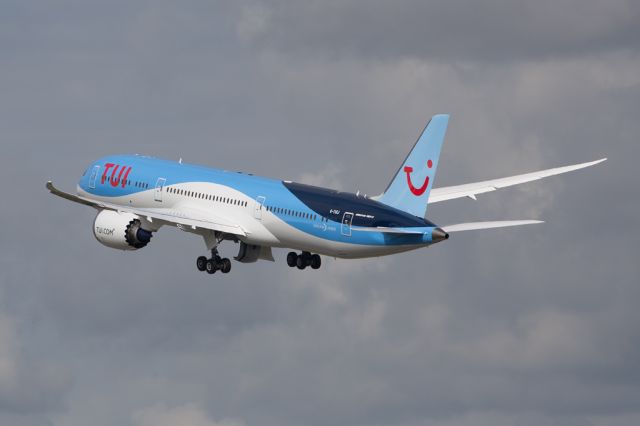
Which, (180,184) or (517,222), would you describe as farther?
(180,184)

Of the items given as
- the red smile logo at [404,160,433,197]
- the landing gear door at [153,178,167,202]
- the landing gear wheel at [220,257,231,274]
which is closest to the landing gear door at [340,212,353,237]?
the red smile logo at [404,160,433,197]

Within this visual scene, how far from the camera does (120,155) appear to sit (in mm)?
135125

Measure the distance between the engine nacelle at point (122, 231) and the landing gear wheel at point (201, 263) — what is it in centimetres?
341

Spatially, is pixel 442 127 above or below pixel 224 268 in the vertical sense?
above

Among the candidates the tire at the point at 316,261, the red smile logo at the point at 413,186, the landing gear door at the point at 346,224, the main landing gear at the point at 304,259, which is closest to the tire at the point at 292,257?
the main landing gear at the point at 304,259

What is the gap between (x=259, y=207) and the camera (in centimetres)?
12388

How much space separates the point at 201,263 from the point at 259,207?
651 cm

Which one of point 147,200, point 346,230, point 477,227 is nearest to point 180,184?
point 147,200

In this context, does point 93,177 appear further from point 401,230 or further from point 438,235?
point 438,235

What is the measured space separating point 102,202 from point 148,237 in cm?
702

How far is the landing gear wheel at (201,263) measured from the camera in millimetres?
127812

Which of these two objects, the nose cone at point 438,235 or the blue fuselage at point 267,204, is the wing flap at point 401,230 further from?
the nose cone at point 438,235

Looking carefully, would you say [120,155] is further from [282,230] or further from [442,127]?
[442,127]

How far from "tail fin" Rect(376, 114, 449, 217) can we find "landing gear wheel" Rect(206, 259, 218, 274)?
1489 centimetres
